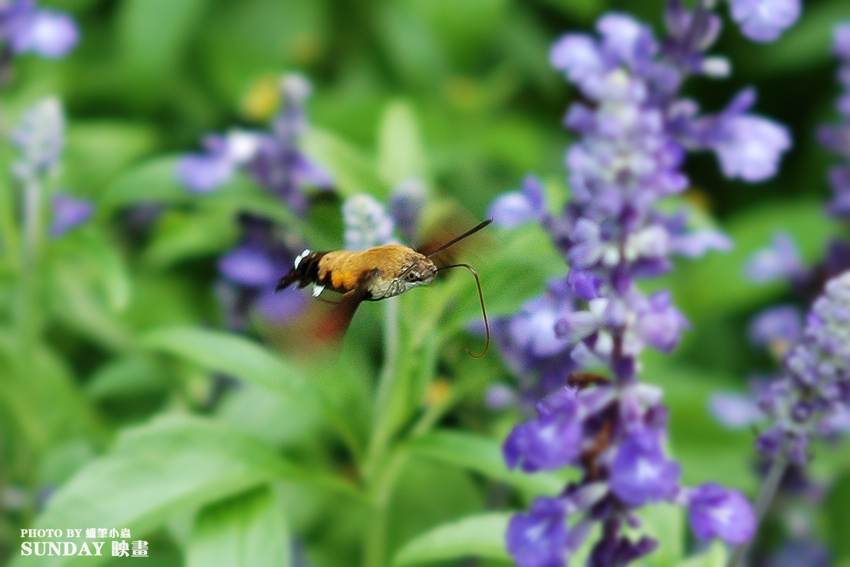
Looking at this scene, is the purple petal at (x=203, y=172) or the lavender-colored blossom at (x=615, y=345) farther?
the purple petal at (x=203, y=172)

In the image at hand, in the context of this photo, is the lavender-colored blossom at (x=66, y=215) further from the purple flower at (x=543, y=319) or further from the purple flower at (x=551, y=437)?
the purple flower at (x=551, y=437)

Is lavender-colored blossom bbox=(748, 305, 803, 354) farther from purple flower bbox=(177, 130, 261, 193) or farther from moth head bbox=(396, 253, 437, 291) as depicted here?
purple flower bbox=(177, 130, 261, 193)

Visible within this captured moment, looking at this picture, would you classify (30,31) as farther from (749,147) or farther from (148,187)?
(749,147)

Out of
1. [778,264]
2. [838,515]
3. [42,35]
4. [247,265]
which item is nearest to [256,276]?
[247,265]

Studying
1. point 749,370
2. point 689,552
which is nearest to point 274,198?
point 689,552

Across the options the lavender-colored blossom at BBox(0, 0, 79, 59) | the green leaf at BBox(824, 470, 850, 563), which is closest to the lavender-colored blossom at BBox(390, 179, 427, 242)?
the lavender-colored blossom at BBox(0, 0, 79, 59)

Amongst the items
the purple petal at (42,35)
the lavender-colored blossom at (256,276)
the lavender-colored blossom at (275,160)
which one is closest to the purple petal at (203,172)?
the lavender-colored blossom at (275,160)
